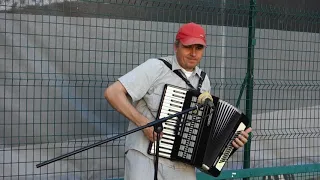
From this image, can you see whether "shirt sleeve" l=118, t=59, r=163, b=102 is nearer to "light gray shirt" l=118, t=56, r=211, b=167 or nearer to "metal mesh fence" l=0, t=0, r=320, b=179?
"light gray shirt" l=118, t=56, r=211, b=167

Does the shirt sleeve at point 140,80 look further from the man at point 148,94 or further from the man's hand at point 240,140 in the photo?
the man's hand at point 240,140

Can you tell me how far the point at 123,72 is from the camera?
17.3 feet

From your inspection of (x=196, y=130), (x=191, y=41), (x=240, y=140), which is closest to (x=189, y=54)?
(x=191, y=41)

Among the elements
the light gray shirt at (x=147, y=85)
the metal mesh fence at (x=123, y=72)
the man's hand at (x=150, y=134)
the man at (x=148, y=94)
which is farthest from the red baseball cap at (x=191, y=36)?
the metal mesh fence at (x=123, y=72)

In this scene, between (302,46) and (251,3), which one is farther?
(302,46)

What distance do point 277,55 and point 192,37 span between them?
8.65 ft

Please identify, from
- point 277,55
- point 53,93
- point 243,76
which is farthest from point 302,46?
Result: point 53,93

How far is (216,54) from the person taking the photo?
18.9ft

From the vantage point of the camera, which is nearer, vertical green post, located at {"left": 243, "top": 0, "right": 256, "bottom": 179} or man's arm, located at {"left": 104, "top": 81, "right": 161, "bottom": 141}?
man's arm, located at {"left": 104, "top": 81, "right": 161, "bottom": 141}

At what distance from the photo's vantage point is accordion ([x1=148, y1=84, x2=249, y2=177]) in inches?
142

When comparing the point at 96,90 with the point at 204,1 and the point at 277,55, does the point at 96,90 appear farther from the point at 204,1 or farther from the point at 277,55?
the point at 277,55

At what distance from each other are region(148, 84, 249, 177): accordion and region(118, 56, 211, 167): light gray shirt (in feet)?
0.25

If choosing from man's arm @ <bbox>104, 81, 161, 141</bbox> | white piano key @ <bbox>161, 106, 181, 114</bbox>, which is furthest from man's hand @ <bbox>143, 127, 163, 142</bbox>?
white piano key @ <bbox>161, 106, 181, 114</bbox>

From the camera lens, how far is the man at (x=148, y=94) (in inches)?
142
